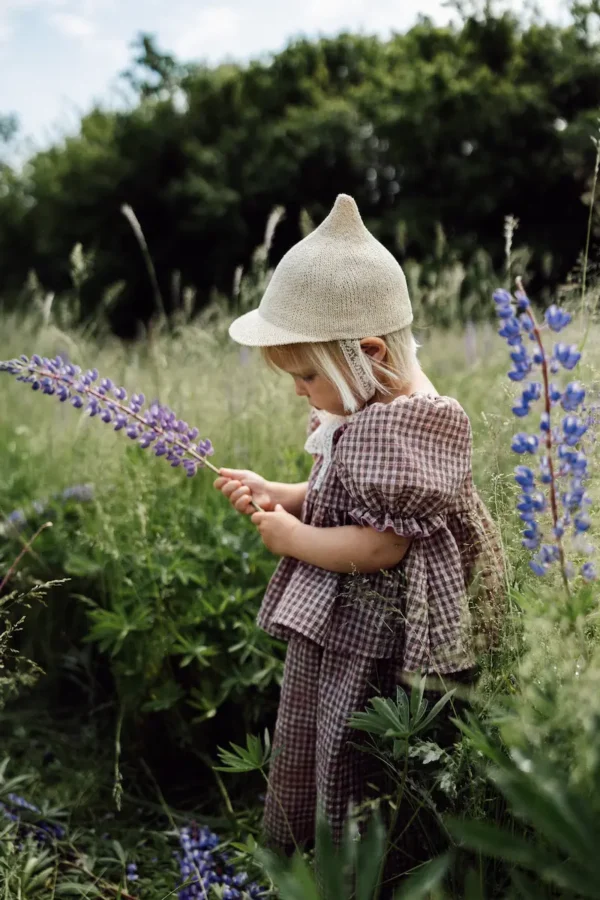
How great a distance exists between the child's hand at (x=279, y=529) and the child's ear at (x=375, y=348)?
1.40 feet

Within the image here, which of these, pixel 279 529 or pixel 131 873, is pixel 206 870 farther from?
pixel 279 529

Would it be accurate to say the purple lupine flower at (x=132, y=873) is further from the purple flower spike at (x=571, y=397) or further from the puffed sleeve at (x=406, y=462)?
the purple flower spike at (x=571, y=397)

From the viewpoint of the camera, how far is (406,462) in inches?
75.0

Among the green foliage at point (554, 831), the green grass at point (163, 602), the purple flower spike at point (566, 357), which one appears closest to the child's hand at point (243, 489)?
the green grass at point (163, 602)

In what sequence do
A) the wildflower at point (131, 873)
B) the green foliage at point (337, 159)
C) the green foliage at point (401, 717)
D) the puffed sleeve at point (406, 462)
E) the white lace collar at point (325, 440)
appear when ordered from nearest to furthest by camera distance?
the green foliage at point (401, 717) < the puffed sleeve at point (406, 462) < the white lace collar at point (325, 440) < the wildflower at point (131, 873) < the green foliage at point (337, 159)

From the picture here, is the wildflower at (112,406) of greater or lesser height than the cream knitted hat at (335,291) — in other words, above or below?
below

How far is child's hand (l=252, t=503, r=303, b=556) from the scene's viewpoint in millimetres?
2094

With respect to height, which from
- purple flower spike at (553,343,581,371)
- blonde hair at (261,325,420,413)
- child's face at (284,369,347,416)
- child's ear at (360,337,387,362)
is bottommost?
child's face at (284,369,347,416)

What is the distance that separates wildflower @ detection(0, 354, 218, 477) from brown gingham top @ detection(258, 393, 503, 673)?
0.34 m

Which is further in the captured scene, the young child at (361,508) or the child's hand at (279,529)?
the child's hand at (279,529)

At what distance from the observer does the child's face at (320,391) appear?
6.79 feet

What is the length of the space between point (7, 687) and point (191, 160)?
41.7 feet

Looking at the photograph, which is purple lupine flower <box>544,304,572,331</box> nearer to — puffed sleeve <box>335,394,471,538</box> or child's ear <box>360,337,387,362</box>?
puffed sleeve <box>335,394,471,538</box>

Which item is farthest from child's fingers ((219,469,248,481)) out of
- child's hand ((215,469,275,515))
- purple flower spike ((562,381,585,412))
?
purple flower spike ((562,381,585,412))
